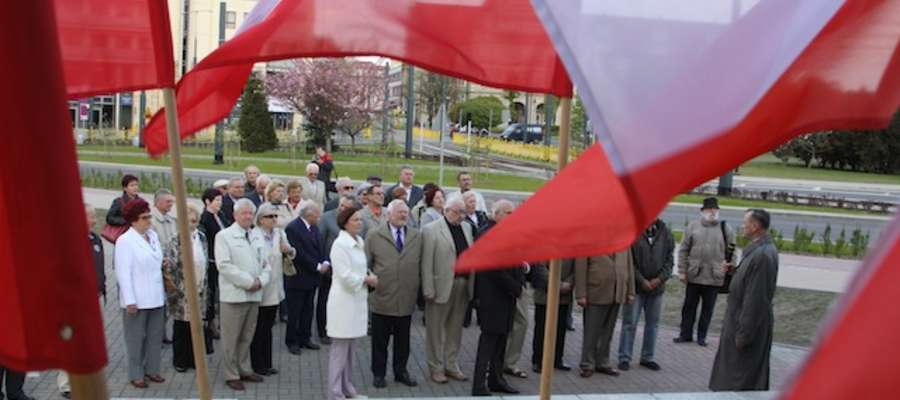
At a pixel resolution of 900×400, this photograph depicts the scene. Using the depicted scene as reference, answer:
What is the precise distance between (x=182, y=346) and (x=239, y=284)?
3.58ft

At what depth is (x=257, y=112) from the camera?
156ft

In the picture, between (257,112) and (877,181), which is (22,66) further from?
(877,181)

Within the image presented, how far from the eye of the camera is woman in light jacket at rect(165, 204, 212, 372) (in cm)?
952

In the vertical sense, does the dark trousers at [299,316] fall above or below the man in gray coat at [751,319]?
below

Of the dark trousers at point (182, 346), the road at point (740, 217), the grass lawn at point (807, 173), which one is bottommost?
the grass lawn at point (807, 173)

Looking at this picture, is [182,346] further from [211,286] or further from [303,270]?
[303,270]

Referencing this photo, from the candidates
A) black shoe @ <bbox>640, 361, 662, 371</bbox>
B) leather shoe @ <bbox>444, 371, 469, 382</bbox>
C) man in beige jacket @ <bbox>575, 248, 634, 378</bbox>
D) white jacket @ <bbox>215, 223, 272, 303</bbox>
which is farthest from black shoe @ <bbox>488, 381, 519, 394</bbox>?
white jacket @ <bbox>215, 223, 272, 303</bbox>

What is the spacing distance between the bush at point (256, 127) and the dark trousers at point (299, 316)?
36471mm

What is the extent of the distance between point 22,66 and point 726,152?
6.83ft

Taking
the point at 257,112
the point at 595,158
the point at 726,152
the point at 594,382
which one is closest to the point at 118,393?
the point at 594,382

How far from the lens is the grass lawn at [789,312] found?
13344mm

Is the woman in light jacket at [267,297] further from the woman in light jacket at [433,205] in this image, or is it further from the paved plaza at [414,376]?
the woman in light jacket at [433,205]

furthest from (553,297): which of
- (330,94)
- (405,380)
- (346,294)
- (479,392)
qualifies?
(330,94)

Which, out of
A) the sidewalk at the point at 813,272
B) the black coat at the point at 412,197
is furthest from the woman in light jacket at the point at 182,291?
the sidewalk at the point at 813,272
